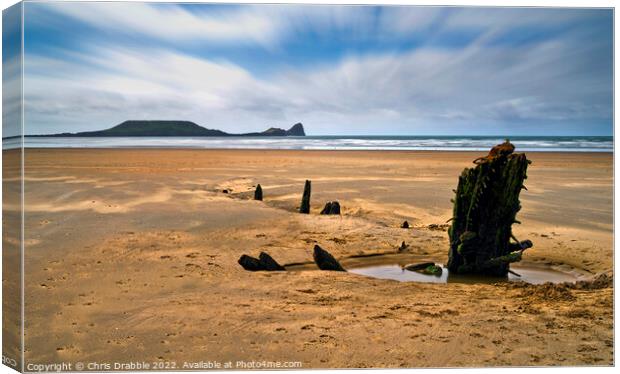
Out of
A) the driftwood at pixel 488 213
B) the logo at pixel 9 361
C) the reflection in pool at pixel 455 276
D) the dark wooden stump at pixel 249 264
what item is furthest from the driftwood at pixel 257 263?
the logo at pixel 9 361

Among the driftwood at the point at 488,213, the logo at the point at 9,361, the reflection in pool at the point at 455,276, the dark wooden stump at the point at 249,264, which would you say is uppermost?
the driftwood at the point at 488,213

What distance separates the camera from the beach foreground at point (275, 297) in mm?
5312

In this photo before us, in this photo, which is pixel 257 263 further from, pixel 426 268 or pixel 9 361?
pixel 9 361

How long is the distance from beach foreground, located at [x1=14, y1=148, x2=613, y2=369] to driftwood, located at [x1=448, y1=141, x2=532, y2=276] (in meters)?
0.56

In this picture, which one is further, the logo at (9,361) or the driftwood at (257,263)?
the driftwood at (257,263)

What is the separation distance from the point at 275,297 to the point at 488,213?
3389 mm

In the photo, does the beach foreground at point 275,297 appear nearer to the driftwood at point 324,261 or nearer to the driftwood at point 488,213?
the driftwood at point 324,261

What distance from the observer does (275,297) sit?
662 centimetres

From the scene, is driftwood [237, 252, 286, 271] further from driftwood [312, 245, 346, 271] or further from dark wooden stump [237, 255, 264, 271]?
driftwood [312, 245, 346, 271]

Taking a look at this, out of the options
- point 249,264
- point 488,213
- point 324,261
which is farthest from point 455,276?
point 249,264

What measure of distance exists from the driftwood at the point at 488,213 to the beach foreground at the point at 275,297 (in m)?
0.56

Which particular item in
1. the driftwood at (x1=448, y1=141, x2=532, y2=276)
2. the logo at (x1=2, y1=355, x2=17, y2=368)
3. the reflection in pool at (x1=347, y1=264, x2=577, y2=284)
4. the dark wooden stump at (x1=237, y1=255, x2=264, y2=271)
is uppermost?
the driftwood at (x1=448, y1=141, x2=532, y2=276)

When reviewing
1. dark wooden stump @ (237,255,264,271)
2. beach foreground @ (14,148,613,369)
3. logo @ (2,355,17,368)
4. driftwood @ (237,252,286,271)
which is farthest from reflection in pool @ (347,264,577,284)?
logo @ (2,355,17,368)

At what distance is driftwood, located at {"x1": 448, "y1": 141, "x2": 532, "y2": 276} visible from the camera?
7.45 m
